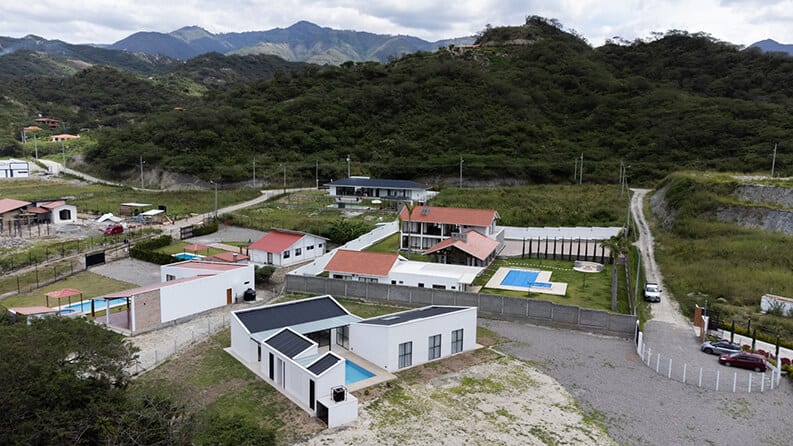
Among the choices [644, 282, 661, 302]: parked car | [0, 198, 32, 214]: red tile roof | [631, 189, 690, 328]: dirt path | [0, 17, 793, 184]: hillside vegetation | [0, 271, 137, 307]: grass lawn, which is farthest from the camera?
[0, 17, 793, 184]: hillside vegetation

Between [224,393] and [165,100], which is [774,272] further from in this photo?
[165,100]

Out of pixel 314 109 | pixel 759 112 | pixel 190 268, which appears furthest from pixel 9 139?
pixel 759 112

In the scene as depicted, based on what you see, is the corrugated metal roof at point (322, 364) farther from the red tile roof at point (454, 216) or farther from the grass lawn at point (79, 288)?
the red tile roof at point (454, 216)

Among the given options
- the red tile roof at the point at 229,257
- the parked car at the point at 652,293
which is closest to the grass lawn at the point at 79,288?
the red tile roof at the point at 229,257

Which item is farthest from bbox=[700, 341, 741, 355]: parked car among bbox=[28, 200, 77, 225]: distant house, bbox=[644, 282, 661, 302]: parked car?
bbox=[28, 200, 77, 225]: distant house

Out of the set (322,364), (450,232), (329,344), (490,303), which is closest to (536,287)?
(490,303)

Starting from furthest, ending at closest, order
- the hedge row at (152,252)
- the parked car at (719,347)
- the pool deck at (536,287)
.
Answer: the hedge row at (152,252) < the pool deck at (536,287) < the parked car at (719,347)

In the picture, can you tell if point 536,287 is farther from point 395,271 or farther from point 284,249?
point 284,249

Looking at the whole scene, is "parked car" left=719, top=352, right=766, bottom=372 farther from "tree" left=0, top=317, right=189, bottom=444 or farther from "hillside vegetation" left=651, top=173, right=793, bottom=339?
"tree" left=0, top=317, right=189, bottom=444
